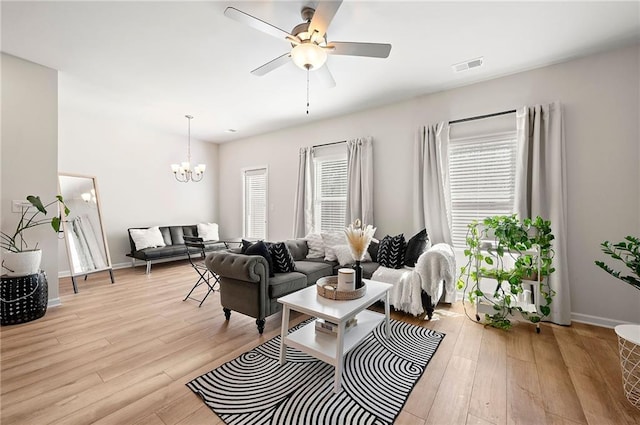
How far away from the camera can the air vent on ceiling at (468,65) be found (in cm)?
289

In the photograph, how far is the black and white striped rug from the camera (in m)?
A: 1.57

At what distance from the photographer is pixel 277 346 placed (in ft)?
7.59

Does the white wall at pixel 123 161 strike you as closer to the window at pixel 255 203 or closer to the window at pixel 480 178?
the window at pixel 255 203

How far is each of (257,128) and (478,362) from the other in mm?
5100

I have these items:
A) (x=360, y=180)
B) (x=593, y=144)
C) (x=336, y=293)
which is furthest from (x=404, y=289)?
(x=593, y=144)

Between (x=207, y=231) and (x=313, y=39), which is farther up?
(x=313, y=39)

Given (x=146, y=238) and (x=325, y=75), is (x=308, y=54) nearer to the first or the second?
(x=325, y=75)

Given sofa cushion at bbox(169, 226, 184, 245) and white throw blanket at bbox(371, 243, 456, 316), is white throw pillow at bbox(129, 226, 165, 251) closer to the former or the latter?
sofa cushion at bbox(169, 226, 184, 245)

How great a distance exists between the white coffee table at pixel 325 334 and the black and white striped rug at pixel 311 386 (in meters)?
0.13

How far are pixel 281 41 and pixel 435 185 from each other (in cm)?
256

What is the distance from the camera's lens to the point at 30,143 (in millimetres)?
→ 3006

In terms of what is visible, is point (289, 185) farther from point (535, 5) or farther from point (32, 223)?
point (535, 5)

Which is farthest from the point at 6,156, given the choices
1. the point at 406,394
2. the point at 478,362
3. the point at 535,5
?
the point at 535,5

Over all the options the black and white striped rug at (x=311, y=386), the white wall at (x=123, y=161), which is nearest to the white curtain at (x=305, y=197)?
the white wall at (x=123, y=161)
